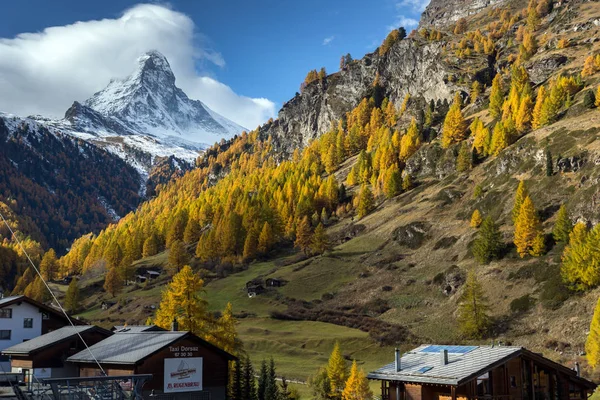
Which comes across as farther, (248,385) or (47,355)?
(248,385)

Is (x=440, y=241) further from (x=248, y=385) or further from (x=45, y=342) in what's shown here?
(x=45, y=342)

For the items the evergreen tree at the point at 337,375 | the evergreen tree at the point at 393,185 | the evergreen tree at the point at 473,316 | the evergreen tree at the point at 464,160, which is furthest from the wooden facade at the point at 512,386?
the evergreen tree at the point at 393,185

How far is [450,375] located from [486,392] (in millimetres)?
3153

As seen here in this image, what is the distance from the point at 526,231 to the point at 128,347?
7944 cm

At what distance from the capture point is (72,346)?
161 ft

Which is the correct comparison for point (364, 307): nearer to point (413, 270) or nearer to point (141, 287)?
point (413, 270)

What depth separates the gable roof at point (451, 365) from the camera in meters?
33.5

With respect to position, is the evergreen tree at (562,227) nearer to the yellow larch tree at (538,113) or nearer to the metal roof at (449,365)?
the yellow larch tree at (538,113)

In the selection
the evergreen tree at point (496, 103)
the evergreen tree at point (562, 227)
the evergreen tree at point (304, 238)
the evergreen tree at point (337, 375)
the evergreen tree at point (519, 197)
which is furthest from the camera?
the evergreen tree at point (496, 103)

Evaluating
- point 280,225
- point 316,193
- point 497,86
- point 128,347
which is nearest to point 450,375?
point 128,347

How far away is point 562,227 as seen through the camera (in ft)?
328

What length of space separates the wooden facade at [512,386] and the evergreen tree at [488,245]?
67540 millimetres

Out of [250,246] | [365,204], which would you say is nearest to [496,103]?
[365,204]

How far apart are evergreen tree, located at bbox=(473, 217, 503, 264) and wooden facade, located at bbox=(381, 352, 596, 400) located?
67540 mm
